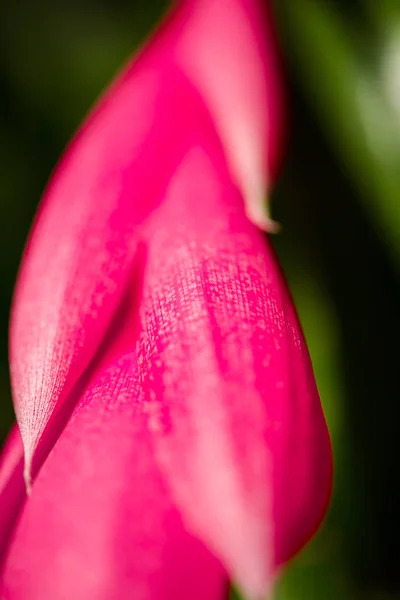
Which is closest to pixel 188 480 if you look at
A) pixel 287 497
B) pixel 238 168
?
pixel 287 497

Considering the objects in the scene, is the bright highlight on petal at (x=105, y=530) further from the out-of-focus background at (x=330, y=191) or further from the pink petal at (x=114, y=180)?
the out-of-focus background at (x=330, y=191)

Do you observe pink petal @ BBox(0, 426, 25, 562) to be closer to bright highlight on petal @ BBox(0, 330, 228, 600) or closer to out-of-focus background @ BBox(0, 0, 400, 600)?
bright highlight on petal @ BBox(0, 330, 228, 600)

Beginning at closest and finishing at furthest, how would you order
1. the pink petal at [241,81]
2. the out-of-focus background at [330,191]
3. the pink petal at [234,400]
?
the pink petal at [234,400] < the pink petal at [241,81] < the out-of-focus background at [330,191]

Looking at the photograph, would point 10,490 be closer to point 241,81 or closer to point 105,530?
point 105,530

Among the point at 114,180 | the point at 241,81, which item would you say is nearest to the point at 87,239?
the point at 114,180

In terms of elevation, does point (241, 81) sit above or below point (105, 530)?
above

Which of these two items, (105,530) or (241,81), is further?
(241,81)

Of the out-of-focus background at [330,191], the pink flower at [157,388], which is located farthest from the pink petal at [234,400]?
the out-of-focus background at [330,191]
